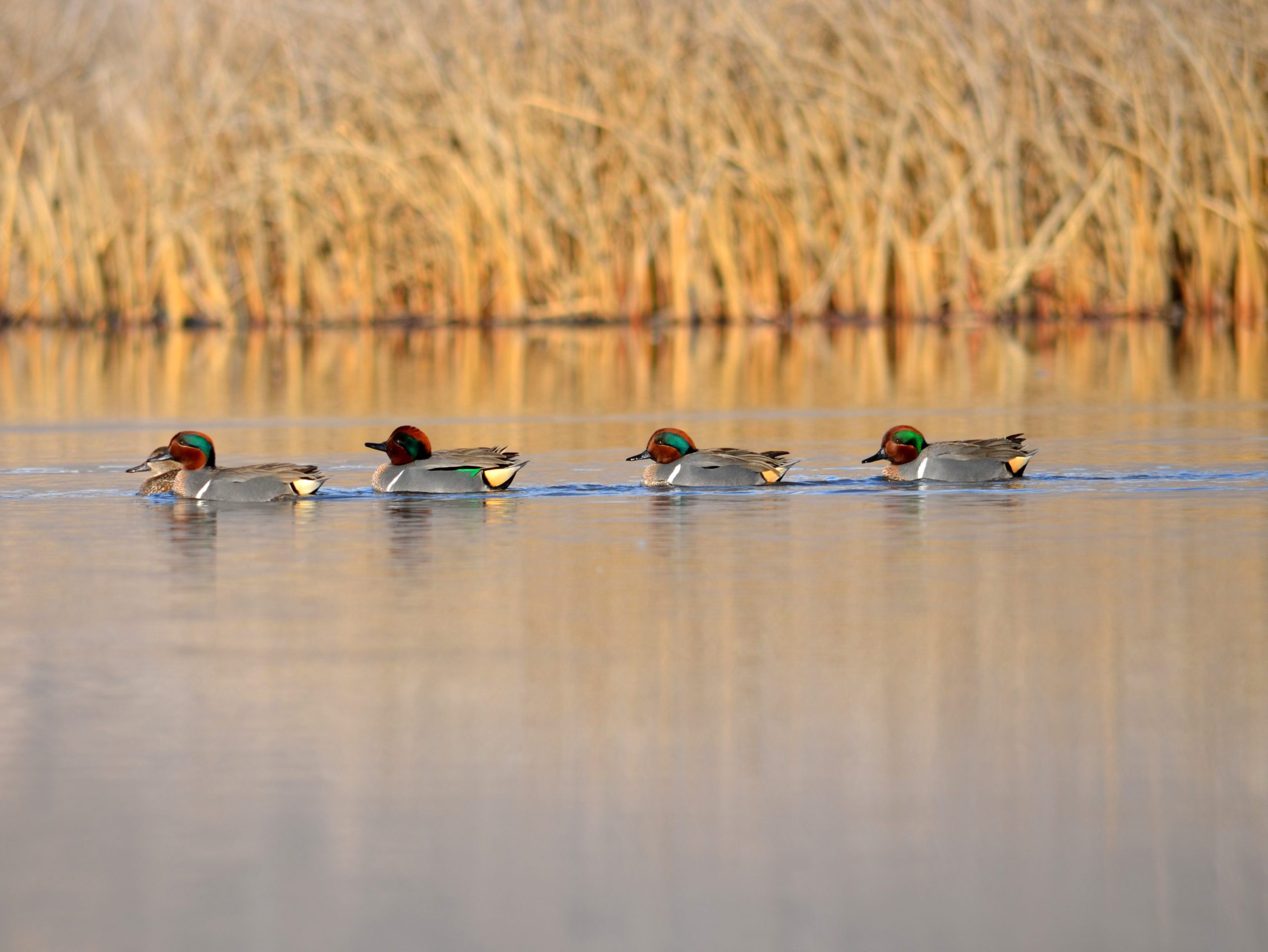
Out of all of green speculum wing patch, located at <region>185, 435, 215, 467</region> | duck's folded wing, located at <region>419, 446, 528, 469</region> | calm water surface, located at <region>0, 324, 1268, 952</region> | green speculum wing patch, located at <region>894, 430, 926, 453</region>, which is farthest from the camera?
green speculum wing patch, located at <region>894, 430, 926, 453</region>

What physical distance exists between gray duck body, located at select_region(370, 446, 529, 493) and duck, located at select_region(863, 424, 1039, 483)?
1426mm

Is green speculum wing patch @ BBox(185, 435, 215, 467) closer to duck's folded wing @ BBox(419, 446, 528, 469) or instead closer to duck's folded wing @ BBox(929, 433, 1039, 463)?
duck's folded wing @ BBox(419, 446, 528, 469)

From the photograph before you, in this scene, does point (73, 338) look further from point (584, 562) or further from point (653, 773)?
point (653, 773)

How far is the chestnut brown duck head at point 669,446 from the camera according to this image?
29.2 feet

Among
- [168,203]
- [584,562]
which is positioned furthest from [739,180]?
[584,562]

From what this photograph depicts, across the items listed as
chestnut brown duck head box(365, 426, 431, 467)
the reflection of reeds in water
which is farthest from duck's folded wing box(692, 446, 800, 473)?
the reflection of reeds in water

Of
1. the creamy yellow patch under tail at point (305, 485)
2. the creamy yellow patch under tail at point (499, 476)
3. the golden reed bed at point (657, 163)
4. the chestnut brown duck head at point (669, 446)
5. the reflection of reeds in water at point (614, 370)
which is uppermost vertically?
the golden reed bed at point (657, 163)

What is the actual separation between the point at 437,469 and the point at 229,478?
0.77 meters

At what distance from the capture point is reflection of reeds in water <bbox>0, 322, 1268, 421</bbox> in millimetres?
13445

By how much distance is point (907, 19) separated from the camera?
20.3 m

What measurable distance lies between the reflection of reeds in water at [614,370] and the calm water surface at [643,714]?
3.70 m

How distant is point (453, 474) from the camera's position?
877 centimetres

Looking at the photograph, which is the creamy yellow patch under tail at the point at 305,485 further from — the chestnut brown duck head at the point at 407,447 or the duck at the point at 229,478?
the chestnut brown duck head at the point at 407,447

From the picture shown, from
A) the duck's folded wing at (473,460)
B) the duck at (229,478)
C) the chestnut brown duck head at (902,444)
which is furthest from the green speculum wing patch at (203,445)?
the chestnut brown duck head at (902,444)
